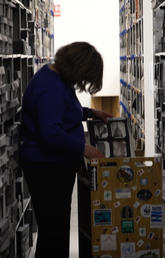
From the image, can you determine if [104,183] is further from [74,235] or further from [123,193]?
[74,235]

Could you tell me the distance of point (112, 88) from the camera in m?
10.0

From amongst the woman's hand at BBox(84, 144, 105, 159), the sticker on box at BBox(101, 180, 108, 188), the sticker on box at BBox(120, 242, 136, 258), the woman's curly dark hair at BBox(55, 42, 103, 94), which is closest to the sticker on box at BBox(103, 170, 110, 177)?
Answer: the sticker on box at BBox(101, 180, 108, 188)

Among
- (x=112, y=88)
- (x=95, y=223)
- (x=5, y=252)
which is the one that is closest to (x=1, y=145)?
(x=5, y=252)

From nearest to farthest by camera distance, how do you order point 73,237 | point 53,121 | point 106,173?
point 53,121
point 106,173
point 73,237

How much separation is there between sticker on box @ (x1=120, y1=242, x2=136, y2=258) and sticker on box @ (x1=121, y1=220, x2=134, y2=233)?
0.26ft

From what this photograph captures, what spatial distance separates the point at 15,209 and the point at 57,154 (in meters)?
0.55

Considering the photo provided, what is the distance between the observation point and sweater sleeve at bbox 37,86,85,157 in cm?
230

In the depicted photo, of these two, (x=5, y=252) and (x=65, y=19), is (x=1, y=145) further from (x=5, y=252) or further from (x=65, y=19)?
A: (x=65, y=19)

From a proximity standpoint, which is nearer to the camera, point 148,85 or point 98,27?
point 148,85

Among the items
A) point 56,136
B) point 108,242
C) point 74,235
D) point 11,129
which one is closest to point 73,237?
point 74,235

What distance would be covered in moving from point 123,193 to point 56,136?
0.75 metres

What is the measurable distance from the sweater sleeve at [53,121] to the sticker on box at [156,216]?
31.0 inches

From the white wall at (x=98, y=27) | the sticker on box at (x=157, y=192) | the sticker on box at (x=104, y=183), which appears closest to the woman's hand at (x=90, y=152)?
the sticker on box at (x=104, y=183)

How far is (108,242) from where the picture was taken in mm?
2932
